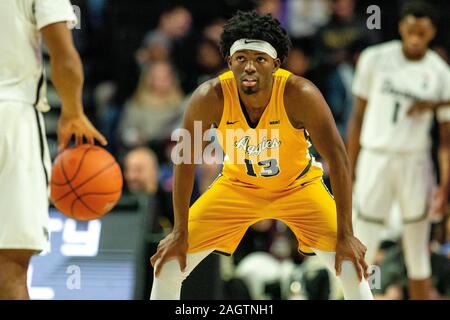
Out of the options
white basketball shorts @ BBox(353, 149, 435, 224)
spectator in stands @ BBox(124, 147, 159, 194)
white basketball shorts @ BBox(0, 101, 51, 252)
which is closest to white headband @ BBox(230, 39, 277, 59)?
white basketball shorts @ BBox(0, 101, 51, 252)

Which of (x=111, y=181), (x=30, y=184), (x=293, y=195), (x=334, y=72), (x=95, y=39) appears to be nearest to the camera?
(x=30, y=184)

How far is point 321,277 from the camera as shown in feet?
24.1

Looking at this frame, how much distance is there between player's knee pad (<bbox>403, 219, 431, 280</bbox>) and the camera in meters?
7.62

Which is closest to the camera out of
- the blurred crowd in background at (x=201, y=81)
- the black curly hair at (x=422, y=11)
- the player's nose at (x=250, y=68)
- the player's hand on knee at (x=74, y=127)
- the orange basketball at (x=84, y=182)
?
the player's nose at (x=250, y=68)

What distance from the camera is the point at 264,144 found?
512cm

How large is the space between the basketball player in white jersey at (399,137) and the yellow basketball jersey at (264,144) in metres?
2.39

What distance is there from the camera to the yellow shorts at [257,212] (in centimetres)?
510

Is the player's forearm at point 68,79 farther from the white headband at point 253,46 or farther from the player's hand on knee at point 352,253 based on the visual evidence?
the player's hand on knee at point 352,253

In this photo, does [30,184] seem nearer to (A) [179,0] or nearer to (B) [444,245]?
(B) [444,245]

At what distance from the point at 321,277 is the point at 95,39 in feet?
14.6

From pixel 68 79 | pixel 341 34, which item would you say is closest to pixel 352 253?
pixel 68 79

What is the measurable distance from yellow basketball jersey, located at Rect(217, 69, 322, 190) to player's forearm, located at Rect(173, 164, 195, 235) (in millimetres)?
279

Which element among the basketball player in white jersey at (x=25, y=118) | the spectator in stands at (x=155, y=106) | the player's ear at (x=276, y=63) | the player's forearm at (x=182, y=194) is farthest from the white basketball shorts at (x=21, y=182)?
the spectator in stands at (x=155, y=106)
